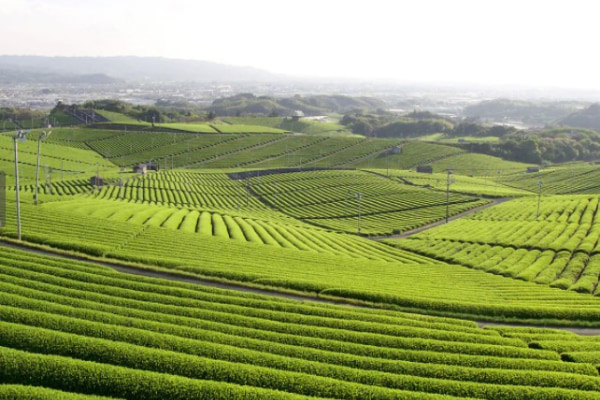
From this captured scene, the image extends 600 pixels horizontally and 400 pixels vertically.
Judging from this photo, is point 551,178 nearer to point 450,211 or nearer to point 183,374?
point 450,211

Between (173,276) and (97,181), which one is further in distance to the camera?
(97,181)

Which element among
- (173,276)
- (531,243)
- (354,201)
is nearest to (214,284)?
(173,276)

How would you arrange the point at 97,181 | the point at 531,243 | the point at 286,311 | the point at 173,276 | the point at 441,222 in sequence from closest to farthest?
the point at 286,311 → the point at 173,276 → the point at 531,243 → the point at 441,222 → the point at 97,181

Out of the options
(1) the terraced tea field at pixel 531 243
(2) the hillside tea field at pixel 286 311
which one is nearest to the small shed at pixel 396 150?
(1) the terraced tea field at pixel 531 243

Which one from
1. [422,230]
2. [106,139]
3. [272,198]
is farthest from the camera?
[106,139]

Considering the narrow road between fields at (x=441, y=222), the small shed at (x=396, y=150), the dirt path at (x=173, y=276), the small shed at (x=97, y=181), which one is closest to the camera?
the dirt path at (x=173, y=276)

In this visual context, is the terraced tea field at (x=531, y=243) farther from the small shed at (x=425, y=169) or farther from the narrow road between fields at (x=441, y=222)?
the small shed at (x=425, y=169)

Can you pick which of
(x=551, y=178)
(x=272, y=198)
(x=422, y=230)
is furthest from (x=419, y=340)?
(x=551, y=178)

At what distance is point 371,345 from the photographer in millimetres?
21562

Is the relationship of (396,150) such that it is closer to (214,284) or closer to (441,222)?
(441,222)

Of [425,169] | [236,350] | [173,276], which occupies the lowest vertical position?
[425,169]

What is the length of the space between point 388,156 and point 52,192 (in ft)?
377

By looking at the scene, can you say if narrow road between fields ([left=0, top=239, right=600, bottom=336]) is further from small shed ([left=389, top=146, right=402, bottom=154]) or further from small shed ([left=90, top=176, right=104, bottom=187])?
small shed ([left=389, top=146, right=402, bottom=154])

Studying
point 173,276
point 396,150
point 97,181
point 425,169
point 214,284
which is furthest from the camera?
point 396,150
